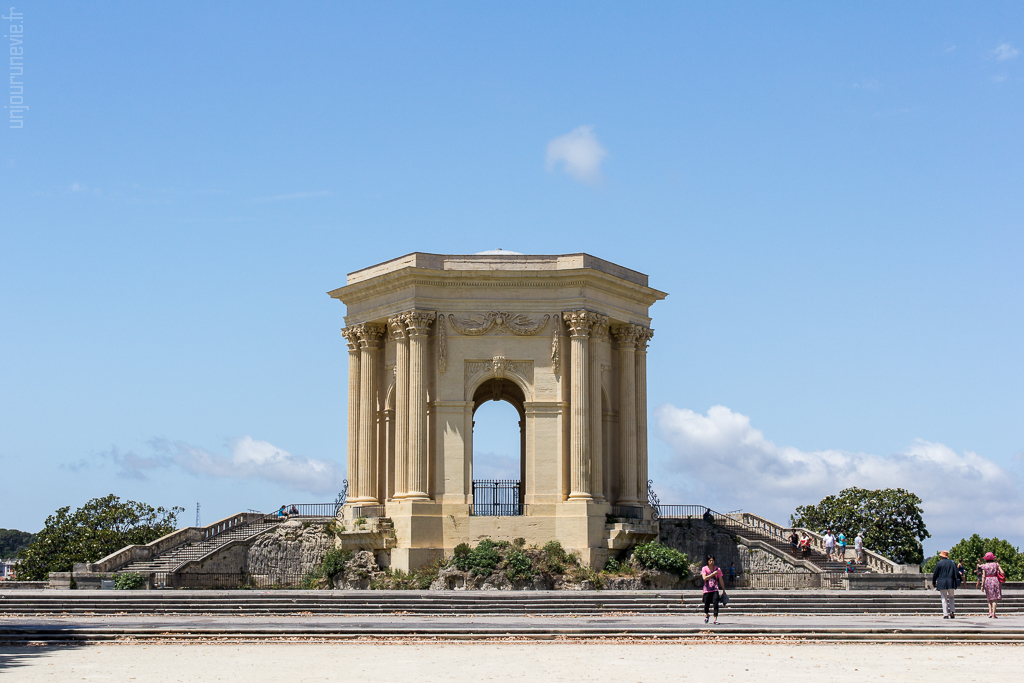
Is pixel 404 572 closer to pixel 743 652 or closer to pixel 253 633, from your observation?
pixel 253 633

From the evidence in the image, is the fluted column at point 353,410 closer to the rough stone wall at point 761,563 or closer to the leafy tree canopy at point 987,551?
the rough stone wall at point 761,563

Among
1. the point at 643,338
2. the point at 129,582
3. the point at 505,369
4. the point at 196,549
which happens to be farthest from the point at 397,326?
the point at 129,582

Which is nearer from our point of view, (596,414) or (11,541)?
(596,414)

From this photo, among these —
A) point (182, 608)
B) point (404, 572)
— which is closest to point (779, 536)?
point (404, 572)

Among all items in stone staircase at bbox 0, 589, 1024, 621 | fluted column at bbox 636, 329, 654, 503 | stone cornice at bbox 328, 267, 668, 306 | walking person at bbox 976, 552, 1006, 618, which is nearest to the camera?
walking person at bbox 976, 552, 1006, 618

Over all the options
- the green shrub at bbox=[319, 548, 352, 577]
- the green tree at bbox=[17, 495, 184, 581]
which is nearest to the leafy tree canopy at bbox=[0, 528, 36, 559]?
the green tree at bbox=[17, 495, 184, 581]

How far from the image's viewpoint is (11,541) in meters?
166

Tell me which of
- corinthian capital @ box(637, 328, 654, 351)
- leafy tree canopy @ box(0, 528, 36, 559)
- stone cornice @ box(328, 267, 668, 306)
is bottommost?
leafy tree canopy @ box(0, 528, 36, 559)

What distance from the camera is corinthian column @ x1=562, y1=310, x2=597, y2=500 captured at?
48.8 metres

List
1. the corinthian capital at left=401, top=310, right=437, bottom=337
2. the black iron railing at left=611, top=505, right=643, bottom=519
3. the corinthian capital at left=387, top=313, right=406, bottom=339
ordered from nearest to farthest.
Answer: the corinthian capital at left=401, top=310, right=437, bottom=337
the corinthian capital at left=387, top=313, right=406, bottom=339
the black iron railing at left=611, top=505, right=643, bottom=519

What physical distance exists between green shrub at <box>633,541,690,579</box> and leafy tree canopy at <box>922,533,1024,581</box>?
113 ft

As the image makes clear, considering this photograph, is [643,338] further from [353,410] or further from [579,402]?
[353,410]

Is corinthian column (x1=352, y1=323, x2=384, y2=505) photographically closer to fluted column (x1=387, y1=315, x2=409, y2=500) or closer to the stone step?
fluted column (x1=387, y1=315, x2=409, y2=500)

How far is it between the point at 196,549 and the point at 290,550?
13.0 feet
